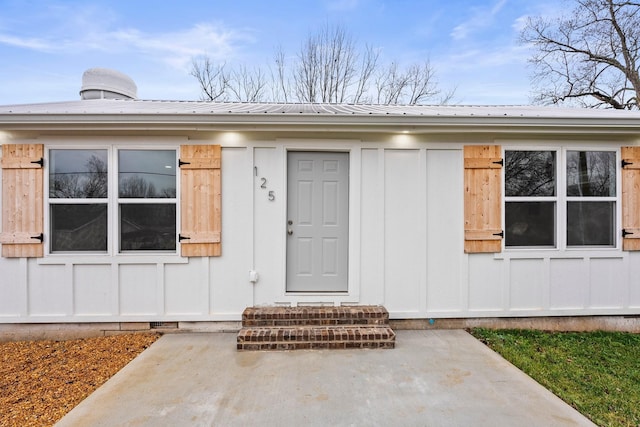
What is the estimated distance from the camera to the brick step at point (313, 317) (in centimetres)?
361

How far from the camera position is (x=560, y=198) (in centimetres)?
399

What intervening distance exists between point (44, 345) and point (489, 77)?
1364 cm

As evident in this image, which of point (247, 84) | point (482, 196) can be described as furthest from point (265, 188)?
point (247, 84)

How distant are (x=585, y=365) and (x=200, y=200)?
449 cm

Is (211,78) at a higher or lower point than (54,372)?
higher

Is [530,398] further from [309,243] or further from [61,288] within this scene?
[61,288]

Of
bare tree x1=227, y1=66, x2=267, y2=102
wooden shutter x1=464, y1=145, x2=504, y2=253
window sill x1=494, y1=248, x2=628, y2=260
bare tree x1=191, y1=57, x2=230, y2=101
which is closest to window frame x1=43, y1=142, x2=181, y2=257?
wooden shutter x1=464, y1=145, x2=504, y2=253

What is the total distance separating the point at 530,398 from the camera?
245cm

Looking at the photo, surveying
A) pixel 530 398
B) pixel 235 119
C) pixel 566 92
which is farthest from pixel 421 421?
pixel 566 92

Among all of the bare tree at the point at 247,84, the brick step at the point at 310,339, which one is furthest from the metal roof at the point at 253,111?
the bare tree at the point at 247,84

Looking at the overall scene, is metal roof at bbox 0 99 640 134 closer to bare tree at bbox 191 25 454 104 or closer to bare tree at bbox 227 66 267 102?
bare tree at bbox 191 25 454 104

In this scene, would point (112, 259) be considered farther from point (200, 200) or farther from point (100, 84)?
point (100, 84)

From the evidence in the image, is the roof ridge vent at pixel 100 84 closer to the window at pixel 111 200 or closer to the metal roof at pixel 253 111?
the metal roof at pixel 253 111

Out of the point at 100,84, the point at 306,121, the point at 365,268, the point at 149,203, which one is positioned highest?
the point at 100,84
